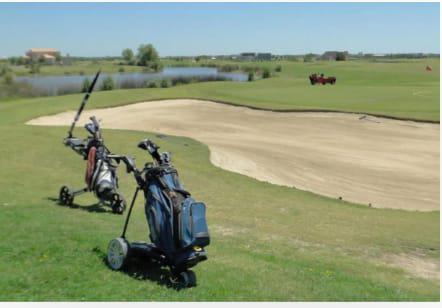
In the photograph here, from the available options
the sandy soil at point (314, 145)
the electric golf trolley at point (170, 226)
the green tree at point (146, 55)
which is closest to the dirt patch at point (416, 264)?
the electric golf trolley at point (170, 226)

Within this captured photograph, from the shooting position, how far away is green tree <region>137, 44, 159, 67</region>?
449ft

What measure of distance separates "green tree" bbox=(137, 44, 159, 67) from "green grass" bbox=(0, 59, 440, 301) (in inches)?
4599

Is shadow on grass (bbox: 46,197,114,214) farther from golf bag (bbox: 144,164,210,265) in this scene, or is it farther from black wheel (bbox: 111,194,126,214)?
golf bag (bbox: 144,164,210,265)

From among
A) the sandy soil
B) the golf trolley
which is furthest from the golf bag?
the sandy soil

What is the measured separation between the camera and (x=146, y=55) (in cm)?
13762

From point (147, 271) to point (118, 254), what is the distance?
1.53 feet

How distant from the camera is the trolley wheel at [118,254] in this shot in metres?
7.89

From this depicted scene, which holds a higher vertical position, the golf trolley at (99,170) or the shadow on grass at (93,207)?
the golf trolley at (99,170)

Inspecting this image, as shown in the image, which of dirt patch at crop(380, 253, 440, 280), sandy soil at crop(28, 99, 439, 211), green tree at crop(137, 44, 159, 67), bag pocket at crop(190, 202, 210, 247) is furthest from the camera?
green tree at crop(137, 44, 159, 67)

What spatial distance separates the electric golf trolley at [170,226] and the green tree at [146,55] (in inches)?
5101

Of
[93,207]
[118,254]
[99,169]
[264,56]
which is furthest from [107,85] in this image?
[264,56]

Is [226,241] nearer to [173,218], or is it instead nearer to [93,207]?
[173,218]

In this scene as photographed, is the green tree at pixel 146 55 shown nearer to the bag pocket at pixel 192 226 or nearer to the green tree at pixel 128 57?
the green tree at pixel 128 57

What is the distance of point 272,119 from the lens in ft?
122
